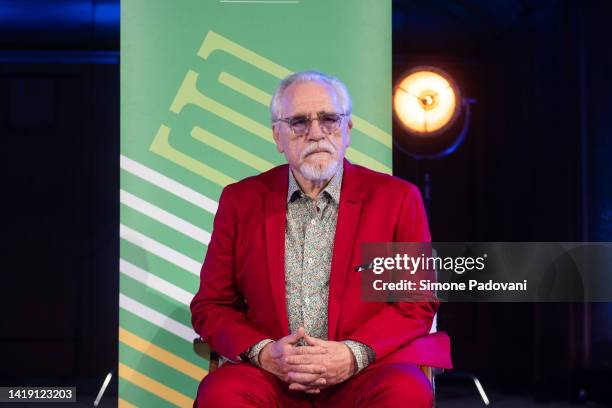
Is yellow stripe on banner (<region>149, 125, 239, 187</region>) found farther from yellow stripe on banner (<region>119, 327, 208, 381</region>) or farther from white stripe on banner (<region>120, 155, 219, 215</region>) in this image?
yellow stripe on banner (<region>119, 327, 208, 381</region>)

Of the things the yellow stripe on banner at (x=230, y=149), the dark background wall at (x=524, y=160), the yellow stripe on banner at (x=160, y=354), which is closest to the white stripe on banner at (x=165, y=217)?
the yellow stripe on banner at (x=230, y=149)

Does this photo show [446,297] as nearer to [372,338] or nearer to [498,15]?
[498,15]

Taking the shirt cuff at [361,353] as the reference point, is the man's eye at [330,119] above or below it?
above

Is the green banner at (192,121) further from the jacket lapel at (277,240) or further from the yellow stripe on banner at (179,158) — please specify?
the jacket lapel at (277,240)

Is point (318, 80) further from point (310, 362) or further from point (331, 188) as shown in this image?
point (310, 362)

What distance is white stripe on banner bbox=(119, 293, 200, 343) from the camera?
9.92 ft

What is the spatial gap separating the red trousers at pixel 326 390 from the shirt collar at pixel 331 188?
517 mm

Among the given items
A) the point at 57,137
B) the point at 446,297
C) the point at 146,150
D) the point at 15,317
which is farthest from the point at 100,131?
the point at 146,150

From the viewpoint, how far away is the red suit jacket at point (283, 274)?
7.37 ft

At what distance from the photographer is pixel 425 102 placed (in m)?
6.04

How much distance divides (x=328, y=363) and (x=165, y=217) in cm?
116

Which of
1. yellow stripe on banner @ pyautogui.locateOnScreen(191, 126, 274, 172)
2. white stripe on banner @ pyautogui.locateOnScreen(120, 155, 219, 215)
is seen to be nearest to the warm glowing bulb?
yellow stripe on banner @ pyautogui.locateOnScreen(191, 126, 274, 172)

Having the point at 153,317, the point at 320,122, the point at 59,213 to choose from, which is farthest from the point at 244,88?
the point at 59,213

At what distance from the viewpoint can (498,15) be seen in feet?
20.1
